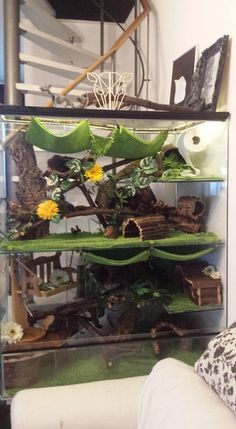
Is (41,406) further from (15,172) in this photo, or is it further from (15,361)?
(15,172)

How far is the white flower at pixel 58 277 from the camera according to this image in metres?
1.43

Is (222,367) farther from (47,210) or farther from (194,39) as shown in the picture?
(194,39)

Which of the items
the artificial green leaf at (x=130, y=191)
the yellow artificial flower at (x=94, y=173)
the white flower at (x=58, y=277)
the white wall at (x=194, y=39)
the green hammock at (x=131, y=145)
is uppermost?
the white wall at (x=194, y=39)

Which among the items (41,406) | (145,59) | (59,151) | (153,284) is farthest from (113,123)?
(145,59)

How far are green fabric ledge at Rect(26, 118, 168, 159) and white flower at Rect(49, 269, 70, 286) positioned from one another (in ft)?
1.54

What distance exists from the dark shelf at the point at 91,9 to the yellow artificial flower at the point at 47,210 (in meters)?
1.74

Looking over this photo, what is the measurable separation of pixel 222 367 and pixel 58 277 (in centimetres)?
77

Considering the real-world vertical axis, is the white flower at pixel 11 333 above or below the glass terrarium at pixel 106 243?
below

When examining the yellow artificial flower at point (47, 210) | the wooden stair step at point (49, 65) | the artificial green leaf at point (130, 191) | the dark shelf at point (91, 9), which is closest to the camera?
the yellow artificial flower at point (47, 210)

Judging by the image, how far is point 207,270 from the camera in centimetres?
147

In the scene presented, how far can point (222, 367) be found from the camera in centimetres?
84

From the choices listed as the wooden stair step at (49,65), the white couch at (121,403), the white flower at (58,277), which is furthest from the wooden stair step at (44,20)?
the white couch at (121,403)

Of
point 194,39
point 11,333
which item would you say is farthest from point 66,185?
point 194,39

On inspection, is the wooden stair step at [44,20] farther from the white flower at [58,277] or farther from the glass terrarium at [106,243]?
the white flower at [58,277]
